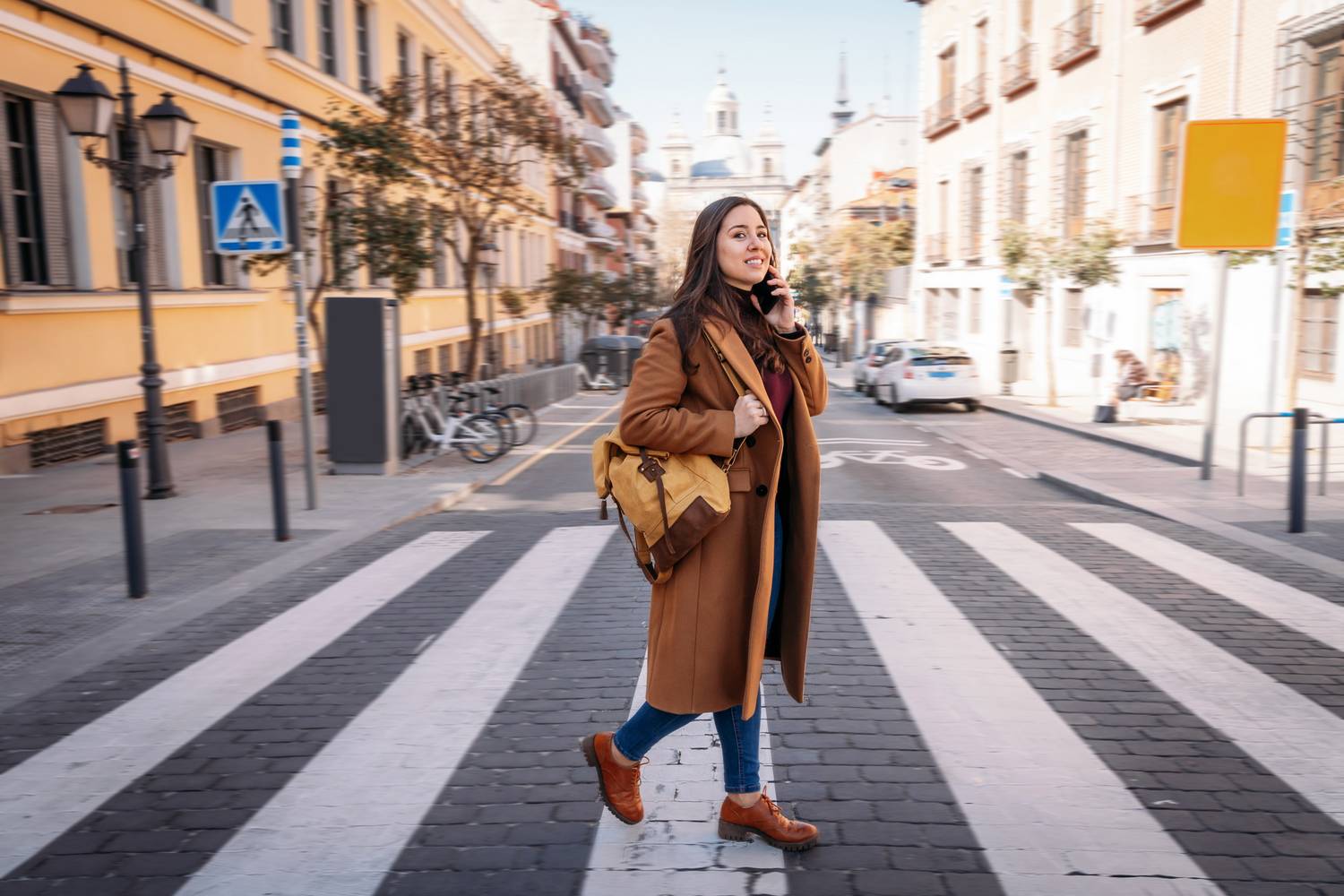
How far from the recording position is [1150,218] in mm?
21469

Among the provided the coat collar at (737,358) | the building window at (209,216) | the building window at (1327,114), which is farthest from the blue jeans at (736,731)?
the building window at (1327,114)

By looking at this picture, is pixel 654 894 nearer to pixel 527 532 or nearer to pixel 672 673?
pixel 672 673

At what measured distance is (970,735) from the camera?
396 centimetres

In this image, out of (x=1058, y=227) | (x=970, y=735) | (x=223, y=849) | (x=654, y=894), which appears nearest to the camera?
(x=654, y=894)

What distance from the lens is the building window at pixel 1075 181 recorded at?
992 inches

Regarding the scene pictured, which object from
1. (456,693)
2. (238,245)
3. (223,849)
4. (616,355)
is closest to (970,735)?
(456,693)

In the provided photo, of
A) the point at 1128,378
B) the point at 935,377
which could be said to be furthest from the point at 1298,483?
the point at 935,377

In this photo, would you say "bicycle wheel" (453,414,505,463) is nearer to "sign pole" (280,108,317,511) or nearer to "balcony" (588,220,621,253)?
"sign pole" (280,108,317,511)

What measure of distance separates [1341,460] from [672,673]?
11.4 metres

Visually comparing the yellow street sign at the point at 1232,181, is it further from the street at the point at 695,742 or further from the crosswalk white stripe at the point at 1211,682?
the crosswalk white stripe at the point at 1211,682

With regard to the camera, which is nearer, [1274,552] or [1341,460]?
[1274,552]

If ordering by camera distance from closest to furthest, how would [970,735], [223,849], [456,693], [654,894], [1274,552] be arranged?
[654,894], [223,849], [970,735], [456,693], [1274,552]

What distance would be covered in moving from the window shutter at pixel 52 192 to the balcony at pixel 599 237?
1822 inches

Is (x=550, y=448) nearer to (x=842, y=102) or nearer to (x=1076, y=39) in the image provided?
(x=1076, y=39)
